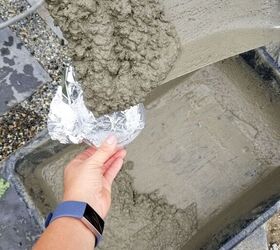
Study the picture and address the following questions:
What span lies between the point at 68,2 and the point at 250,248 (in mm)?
1360

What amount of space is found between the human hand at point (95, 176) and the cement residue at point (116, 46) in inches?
5.1

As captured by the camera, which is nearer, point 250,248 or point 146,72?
point 146,72

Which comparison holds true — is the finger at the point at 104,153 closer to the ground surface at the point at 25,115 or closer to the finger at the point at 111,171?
the finger at the point at 111,171

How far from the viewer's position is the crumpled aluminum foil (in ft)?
5.28

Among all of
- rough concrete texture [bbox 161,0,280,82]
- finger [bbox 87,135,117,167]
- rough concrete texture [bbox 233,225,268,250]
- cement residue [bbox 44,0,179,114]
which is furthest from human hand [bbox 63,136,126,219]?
rough concrete texture [bbox 233,225,268,250]

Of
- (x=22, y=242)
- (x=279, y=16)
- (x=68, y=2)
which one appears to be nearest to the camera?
(x=68, y=2)

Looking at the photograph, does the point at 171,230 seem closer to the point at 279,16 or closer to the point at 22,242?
the point at 22,242

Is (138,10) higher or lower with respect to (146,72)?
higher

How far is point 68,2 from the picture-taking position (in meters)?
1.43

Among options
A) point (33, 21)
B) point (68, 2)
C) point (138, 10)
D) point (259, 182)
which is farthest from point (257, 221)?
point (33, 21)

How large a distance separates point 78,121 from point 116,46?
0.95 feet

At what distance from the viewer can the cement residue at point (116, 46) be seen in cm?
145

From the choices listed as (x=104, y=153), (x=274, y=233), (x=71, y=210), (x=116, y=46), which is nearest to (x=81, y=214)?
(x=71, y=210)

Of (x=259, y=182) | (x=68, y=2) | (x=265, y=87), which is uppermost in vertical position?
(x=68, y=2)
